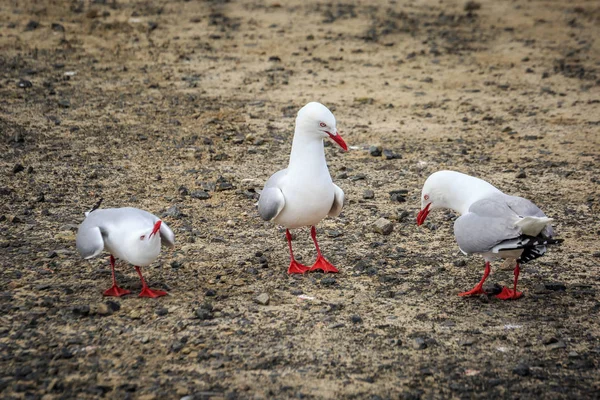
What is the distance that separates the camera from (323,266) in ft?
18.9

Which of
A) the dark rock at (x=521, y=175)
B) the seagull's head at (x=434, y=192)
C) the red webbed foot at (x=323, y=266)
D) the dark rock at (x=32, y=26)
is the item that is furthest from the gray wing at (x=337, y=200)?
the dark rock at (x=32, y=26)

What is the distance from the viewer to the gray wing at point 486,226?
5.03m

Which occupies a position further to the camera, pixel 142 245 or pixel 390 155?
pixel 390 155

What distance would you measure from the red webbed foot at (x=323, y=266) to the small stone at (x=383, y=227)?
0.80m

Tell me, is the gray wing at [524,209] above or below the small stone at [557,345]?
above

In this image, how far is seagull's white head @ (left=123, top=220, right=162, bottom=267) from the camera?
5.00 metres

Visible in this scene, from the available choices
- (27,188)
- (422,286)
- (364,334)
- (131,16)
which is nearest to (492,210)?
(422,286)

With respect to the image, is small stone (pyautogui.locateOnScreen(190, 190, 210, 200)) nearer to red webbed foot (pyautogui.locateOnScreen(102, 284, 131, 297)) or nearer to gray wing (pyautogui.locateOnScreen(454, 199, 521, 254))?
red webbed foot (pyautogui.locateOnScreen(102, 284, 131, 297))

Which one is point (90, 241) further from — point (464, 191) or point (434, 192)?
point (464, 191)

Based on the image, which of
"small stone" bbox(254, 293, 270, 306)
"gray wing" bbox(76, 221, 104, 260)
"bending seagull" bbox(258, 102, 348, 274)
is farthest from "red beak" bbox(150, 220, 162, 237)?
"bending seagull" bbox(258, 102, 348, 274)

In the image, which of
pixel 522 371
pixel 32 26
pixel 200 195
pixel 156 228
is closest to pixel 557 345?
pixel 522 371

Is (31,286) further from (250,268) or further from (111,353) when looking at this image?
(250,268)

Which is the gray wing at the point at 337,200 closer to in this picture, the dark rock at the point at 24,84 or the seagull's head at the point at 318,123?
the seagull's head at the point at 318,123

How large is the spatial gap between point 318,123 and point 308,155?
0.24 meters
